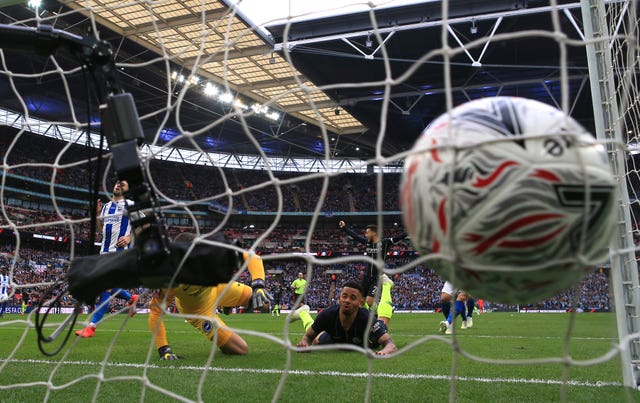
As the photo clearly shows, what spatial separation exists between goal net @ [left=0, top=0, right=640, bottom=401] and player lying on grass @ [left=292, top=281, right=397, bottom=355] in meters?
0.24

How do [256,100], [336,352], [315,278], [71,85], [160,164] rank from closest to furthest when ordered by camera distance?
[336,352] → [256,100] → [71,85] → [315,278] → [160,164]

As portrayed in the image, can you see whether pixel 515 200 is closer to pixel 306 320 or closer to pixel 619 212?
pixel 619 212

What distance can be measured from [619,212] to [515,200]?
7.57ft

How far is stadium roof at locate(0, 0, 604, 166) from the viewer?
50.3 feet

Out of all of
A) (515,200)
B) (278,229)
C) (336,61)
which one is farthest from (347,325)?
(278,229)

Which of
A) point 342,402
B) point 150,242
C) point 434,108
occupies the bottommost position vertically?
point 342,402

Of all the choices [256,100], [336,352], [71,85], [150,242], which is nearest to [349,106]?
[256,100]

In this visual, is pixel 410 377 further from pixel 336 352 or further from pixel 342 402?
pixel 336 352

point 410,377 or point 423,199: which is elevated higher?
point 423,199

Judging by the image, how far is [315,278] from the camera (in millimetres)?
35531

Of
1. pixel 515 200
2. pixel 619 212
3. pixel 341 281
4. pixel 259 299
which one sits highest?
pixel 515 200

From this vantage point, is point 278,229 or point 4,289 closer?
point 4,289

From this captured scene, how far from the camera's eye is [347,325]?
5.24m

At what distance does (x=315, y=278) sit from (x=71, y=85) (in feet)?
62.0
